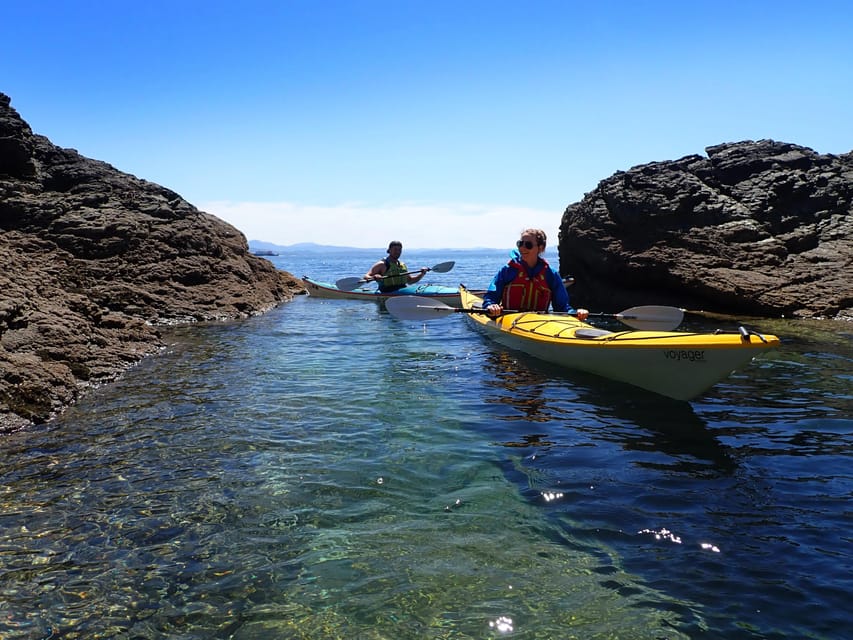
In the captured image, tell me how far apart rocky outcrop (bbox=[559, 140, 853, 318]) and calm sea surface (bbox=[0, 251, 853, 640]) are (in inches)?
246

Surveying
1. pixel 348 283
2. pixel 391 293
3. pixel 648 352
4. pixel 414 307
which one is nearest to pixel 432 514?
pixel 648 352

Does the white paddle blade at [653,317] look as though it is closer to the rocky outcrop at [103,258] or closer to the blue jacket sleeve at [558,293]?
the blue jacket sleeve at [558,293]

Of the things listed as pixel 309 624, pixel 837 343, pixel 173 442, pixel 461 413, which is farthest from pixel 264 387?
pixel 837 343

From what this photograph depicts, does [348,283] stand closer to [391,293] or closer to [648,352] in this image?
[391,293]

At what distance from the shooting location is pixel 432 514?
3.87m

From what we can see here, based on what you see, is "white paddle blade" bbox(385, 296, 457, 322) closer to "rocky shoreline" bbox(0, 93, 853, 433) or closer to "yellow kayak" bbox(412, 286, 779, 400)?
"yellow kayak" bbox(412, 286, 779, 400)

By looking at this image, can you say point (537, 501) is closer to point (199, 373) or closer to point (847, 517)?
point (847, 517)

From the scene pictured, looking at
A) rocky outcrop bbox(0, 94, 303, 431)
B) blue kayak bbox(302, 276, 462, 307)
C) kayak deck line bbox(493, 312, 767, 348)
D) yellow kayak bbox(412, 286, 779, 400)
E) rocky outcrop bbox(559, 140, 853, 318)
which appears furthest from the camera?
blue kayak bbox(302, 276, 462, 307)

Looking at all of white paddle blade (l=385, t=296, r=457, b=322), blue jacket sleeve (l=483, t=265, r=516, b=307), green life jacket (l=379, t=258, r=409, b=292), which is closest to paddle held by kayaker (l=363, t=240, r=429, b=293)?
green life jacket (l=379, t=258, r=409, b=292)

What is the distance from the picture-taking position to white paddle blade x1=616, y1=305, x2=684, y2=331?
8.18m

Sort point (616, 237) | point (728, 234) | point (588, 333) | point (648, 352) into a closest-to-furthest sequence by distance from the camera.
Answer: point (648, 352)
point (588, 333)
point (728, 234)
point (616, 237)

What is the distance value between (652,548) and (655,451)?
1.76m

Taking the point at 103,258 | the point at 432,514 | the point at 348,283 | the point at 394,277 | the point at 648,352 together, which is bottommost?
the point at 432,514

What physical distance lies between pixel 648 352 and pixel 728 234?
10.1 meters
